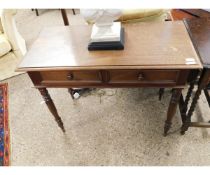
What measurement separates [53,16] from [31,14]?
0.38m

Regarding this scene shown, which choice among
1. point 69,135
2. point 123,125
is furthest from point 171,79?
point 69,135

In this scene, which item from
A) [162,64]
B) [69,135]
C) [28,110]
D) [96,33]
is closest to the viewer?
[162,64]

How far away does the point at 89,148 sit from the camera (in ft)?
4.46

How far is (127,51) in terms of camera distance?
968mm

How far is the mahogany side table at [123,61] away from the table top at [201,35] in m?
0.05

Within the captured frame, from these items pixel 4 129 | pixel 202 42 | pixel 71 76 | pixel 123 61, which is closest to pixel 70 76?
pixel 71 76

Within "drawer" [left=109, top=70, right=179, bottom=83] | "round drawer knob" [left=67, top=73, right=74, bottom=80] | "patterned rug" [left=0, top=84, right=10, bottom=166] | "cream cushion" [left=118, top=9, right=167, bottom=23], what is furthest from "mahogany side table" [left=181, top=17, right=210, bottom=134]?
"patterned rug" [left=0, top=84, right=10, bottom=166]

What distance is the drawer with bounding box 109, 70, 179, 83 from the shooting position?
92 cm

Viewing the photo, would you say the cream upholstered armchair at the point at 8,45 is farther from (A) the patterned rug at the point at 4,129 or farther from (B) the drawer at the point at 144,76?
(B) the drawer at the point at 144,76

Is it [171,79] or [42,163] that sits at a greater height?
[171,79]

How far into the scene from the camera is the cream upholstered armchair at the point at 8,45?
1.70 m

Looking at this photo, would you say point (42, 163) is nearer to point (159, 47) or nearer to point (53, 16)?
point (159, 47)

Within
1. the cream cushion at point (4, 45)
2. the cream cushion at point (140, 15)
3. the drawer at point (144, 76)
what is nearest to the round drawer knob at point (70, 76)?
the drawer at point (144, 76)

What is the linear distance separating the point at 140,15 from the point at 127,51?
52 centimetres
